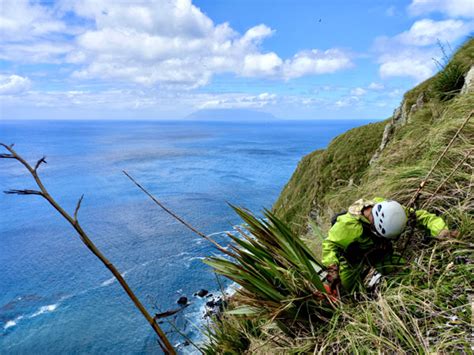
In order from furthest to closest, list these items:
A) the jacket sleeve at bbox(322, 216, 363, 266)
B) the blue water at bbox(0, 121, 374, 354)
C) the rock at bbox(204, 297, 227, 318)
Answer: the blue water at bbox(0, 121, 374, 354)
the rock at bbox(204, 297, 227, 318)
the jacket sleeve at bbox(322, 216, 363, 266)

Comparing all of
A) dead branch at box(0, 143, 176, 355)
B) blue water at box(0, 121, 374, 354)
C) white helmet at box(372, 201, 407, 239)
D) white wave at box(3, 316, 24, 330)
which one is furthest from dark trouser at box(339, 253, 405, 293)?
white wave at box(3, 316, 24, 330)

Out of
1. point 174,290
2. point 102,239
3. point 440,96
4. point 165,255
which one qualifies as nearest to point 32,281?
point 102,239

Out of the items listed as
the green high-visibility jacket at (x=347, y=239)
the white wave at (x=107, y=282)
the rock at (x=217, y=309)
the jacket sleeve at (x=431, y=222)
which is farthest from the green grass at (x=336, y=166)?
the white wave at (x=107, y=282)

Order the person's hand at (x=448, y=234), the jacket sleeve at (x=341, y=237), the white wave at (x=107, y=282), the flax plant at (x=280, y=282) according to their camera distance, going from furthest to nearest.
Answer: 1. the white wave at (x=107, y=282)
2. the jacket sleeve at (x=341, y=237)
3. the person's hand at (x=448, y=234)
4. the flax plant at (x=280, y=282)

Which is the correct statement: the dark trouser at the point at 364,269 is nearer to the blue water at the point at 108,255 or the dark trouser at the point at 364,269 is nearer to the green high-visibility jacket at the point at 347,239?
the green high-visibility jacket at the point at 347,239

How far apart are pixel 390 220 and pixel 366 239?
0.54m

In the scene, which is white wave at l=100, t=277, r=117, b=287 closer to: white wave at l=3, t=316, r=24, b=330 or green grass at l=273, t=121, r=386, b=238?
white wave at l=3, t=316, r=24, b=330

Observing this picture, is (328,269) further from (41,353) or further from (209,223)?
(209,223)

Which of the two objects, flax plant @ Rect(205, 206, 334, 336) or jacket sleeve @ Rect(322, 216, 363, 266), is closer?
flax plant @ Rect(205, 206, 334, 336)

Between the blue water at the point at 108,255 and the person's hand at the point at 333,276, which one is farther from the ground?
the person's hand at the point at 333,276

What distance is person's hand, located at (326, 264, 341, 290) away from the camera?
322 cm

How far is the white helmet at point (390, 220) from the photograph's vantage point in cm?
326

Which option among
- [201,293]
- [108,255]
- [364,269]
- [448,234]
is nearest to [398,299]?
[364,269]

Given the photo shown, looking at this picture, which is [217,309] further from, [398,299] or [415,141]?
[415,141]
